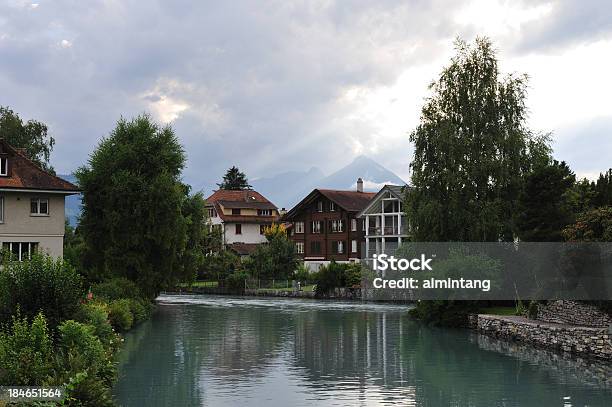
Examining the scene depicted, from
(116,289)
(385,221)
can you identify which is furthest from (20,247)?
(385,221)

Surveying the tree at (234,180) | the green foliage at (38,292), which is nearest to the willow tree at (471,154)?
the green foliage at (38,292)

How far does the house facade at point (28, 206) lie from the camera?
4759 cm

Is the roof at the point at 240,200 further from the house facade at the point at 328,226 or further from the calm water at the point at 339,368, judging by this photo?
the calm water at the point at 339,368

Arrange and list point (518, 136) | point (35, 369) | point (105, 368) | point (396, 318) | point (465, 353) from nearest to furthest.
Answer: point (35, 369) < point (105, 368) < point (465, 353) < point (518, 136) < point (396, 318)

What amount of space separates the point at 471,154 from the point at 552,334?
18421mm

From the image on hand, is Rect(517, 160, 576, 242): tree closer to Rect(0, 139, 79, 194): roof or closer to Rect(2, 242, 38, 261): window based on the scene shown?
Rect(0, 139, 79, 194): roof

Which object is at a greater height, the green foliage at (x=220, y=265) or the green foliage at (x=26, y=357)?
the green foliage at (x=220, y=265)

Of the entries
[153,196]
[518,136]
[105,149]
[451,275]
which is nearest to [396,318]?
[451,275]

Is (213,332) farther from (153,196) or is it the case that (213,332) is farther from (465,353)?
(465,353)

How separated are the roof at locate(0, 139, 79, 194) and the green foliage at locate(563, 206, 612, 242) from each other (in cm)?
3105

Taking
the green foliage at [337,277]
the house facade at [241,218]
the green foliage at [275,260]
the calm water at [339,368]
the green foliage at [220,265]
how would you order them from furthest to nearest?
the house facade at [241,218], the green foliage at [220,265], the green foliage at [275,260], the green foliage at [337,277], the calm water at [339,368]

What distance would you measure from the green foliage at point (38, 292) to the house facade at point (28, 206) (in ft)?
72.7

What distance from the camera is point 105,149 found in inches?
2179

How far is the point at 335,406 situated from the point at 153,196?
33.8m
